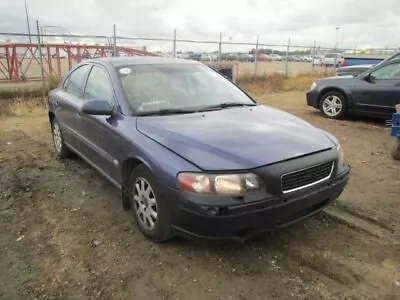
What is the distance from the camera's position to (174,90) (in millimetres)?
4070

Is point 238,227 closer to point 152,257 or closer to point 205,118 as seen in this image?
point 152,257

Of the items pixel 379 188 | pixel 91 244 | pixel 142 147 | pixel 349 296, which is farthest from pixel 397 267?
pixel 91 244

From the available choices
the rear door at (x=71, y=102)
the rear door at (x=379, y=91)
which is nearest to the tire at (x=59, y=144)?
the rear door at (x=71, y=102)

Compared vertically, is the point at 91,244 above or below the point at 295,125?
below

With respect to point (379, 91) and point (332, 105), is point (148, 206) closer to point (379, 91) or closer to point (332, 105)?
point (379, 91)

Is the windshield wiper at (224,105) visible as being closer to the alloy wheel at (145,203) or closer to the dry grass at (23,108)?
the alloy wheel at (145,203)

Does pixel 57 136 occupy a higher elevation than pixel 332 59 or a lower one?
lower

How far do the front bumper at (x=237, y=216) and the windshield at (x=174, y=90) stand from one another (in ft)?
3.97

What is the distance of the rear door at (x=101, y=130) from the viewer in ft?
12.5

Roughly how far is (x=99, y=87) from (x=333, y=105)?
6.32 m

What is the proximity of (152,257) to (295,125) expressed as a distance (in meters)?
1.74

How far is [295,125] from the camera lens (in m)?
3.68

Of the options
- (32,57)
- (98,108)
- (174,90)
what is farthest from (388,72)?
(32,57)

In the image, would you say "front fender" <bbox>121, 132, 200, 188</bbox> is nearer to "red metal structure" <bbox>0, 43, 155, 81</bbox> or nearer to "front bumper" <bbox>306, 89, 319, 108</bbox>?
"front bumper" <bbox>306, 89, 319, 108</bbox>
